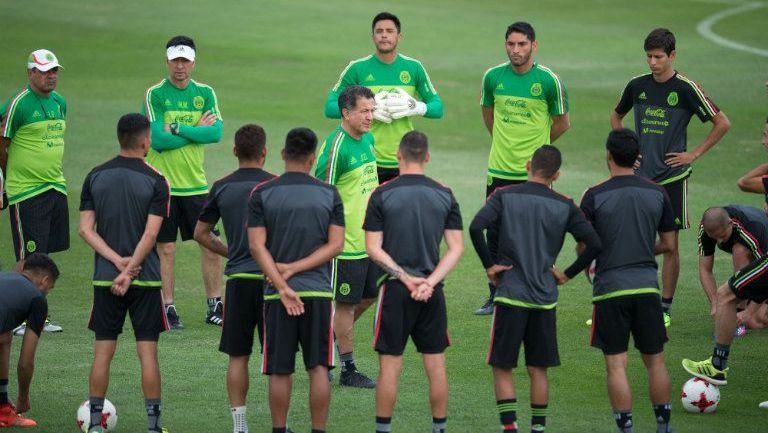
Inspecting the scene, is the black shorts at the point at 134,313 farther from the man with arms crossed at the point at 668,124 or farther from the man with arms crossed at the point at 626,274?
the man with arms crossed at the point at 668,124

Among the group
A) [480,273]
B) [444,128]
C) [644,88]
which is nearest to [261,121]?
[444,128]

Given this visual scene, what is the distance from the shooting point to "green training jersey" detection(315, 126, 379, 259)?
9.98 m

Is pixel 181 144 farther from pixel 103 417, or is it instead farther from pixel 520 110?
pixel 103 417

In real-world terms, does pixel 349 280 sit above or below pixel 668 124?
below

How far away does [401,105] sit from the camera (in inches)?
460

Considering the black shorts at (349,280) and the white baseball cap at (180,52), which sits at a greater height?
the white baseball cap at (180,52)

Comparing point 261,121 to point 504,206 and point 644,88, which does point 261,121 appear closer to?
point 644,88

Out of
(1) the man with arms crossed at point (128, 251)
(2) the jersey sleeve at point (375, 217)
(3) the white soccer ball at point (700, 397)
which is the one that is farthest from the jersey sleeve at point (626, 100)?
(1) the man with arms crossed at point (128, 251)

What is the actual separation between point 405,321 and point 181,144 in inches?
183

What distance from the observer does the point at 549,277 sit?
8.56m

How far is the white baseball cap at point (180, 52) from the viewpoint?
1214 cm

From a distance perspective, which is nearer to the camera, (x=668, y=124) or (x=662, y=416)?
(x=662, y=416)

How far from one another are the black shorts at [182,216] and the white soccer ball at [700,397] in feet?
17.1

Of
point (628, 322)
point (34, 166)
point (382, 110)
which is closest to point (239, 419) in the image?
point (628, 322)
